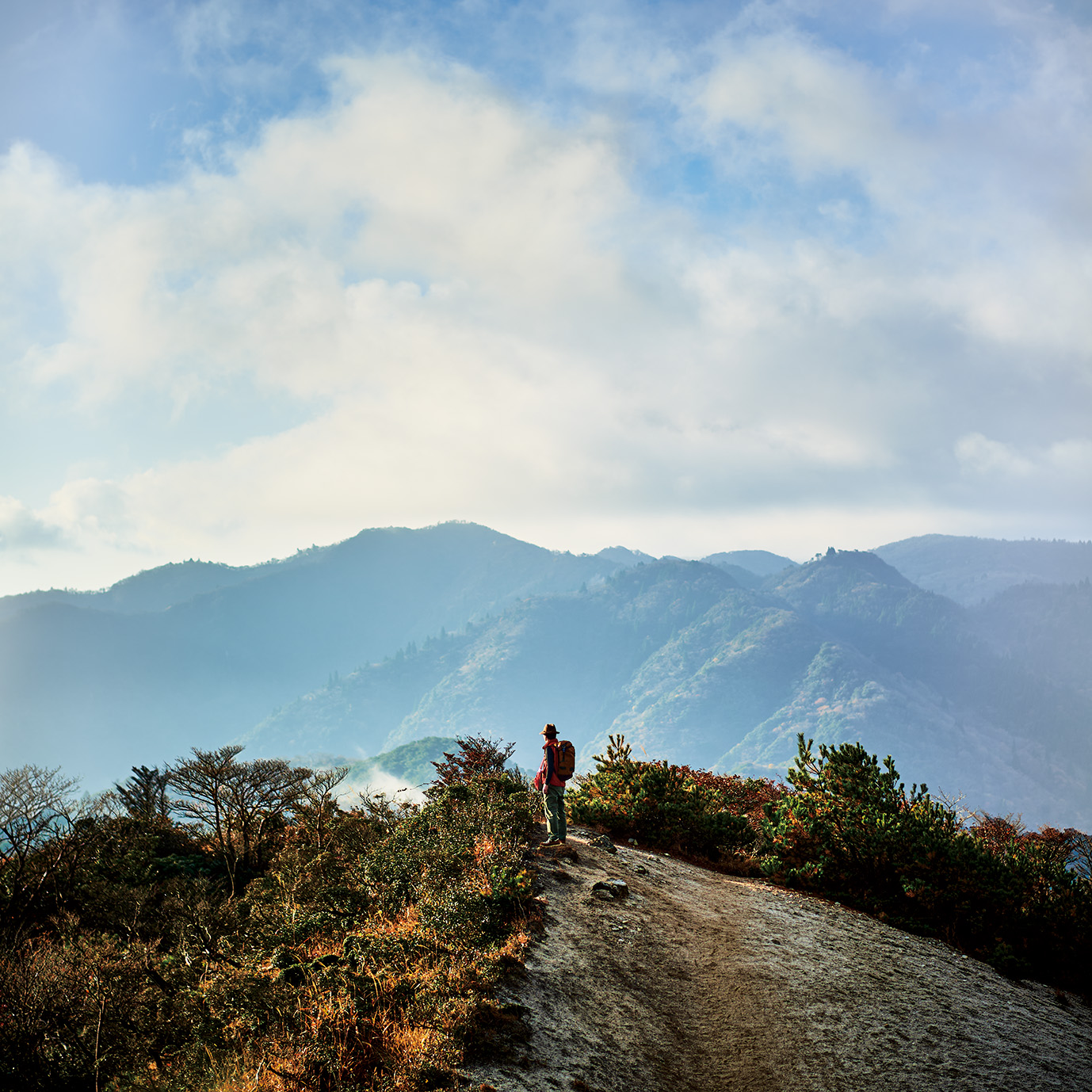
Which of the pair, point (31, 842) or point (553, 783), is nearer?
point (553, 783)

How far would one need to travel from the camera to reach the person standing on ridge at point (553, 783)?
12729 millimetres

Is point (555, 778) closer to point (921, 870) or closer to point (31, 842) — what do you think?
point (921, 870)

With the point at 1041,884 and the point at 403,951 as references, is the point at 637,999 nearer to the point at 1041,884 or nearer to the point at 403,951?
the point at 403,951

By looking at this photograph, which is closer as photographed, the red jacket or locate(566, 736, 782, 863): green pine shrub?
the red jacket

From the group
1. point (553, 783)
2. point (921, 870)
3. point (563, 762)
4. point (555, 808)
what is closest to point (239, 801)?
point (555, 808)

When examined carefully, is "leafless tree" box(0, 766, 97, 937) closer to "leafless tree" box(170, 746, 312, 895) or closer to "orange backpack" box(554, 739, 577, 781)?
"leafless tree" box(170, 746, 312, 895)

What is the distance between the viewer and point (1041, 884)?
1289 cm

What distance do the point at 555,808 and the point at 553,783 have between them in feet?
1.83

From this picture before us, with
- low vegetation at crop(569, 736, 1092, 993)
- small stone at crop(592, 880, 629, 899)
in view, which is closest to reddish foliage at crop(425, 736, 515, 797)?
low vegetation at crop(569, 736, 1092, 993)

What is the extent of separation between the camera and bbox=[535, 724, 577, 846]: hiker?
41.8 ft

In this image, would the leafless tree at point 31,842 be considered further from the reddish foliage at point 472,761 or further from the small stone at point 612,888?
the reddish foliage at point 472,761

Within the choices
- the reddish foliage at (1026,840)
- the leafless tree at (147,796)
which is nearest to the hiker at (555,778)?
the reddish foliage at (1026,840)

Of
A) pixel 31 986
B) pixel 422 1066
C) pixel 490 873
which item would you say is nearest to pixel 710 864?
pixel 490 873

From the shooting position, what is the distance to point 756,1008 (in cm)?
861
